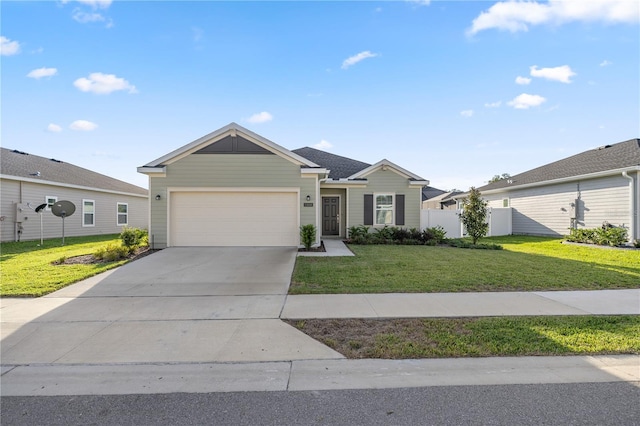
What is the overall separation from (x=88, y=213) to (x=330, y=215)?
48.1ft

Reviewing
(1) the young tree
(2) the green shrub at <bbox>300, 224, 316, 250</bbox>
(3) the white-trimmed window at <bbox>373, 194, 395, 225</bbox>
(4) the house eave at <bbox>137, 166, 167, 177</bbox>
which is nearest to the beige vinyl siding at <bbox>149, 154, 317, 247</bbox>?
(4) the house eave at <bbox>137, 166, 167, 177</bbox>

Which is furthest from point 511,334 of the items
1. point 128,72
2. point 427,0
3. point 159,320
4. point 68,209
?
point 68,209

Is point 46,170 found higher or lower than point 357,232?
higher

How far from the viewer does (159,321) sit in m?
4.86

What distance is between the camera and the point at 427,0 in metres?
9.94

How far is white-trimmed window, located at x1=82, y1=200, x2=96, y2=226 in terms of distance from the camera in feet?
60.9

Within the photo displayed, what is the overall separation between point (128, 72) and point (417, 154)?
18.0 meters

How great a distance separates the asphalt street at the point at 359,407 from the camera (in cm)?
247

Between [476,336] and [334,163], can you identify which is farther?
[334,163]

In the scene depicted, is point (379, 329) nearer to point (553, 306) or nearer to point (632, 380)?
point (632, 380)

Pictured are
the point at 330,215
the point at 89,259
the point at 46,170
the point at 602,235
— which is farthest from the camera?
the point at 46,170

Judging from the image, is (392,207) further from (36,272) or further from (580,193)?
(36,272)

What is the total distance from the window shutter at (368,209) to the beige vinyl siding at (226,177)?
4.43 m

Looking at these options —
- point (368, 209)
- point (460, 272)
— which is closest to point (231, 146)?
point (368, 209)
